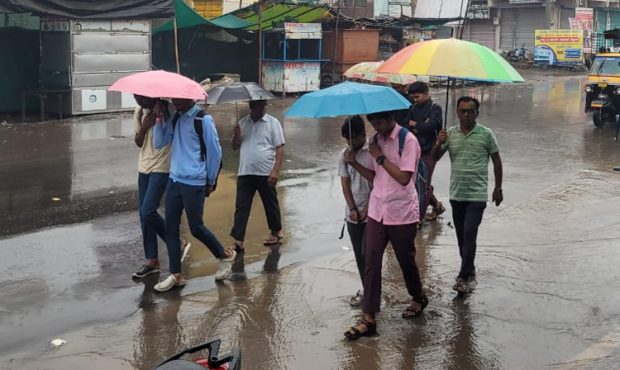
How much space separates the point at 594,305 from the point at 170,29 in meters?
16.8

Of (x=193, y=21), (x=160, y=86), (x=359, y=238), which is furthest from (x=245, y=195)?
(x=193, y=21)

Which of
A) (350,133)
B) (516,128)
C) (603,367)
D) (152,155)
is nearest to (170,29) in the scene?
(516,128)

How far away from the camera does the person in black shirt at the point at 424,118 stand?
272 inches

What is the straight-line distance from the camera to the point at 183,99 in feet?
17.4

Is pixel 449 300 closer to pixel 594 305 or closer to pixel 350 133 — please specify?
pixel 594 305

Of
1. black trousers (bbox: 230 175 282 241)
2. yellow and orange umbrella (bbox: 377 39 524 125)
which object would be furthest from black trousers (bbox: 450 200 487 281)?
black trousers (bbox: 230 175 282 241)

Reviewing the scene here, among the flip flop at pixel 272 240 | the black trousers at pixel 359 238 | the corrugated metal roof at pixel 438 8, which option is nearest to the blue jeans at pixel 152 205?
the flip flop at pixel 272 240

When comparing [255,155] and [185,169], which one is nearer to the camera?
[185,169]

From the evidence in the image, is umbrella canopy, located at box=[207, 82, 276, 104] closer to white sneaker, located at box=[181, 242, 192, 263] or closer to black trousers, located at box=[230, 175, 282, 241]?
black trousers, located at box=[230, 175, 282, 241]

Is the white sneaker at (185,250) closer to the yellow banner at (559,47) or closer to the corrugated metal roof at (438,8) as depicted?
the corrugated metal roof at (438,8)

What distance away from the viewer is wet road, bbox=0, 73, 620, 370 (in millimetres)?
→ 4484

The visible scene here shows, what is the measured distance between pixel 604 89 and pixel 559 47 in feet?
73.6

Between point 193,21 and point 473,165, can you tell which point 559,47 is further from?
point 473,165

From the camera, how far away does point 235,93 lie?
5969mm
